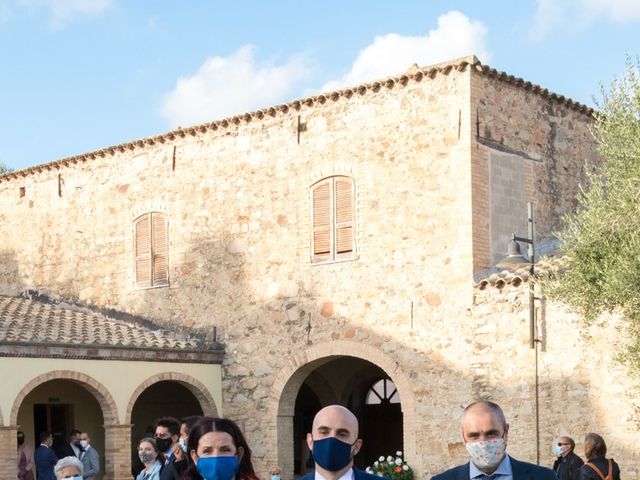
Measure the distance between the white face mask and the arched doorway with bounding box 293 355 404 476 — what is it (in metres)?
15.2

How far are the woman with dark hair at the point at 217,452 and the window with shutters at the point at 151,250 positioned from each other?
14.4 metres

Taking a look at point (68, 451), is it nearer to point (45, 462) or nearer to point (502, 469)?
point (45, 462)

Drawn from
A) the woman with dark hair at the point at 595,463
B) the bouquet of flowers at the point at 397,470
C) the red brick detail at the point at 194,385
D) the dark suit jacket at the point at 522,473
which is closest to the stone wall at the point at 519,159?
the bouquet of flowers at the point at 397,470

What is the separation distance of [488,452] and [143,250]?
15.5 m

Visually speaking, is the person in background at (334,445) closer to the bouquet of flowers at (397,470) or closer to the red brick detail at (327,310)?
the bouquet of flowers at (397,470)

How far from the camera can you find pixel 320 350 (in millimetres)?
16891

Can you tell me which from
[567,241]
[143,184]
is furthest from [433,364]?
[143,184]

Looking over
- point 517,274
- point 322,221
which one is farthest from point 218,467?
point 322,221

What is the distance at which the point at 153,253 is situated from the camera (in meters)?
19.4

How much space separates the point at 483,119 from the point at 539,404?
4.12 metres

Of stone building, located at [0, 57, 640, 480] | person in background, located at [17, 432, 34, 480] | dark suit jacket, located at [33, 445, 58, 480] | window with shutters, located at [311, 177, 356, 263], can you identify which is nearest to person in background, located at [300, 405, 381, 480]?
stone building, located at [0, 57, 640, 480]

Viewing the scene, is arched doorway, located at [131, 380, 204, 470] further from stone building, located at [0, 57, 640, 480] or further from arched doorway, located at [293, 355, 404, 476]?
arched doorway, located at [293, 355, 404, 476]

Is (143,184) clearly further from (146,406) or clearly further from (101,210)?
(146,406)

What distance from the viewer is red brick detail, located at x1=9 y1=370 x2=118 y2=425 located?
16125mm
